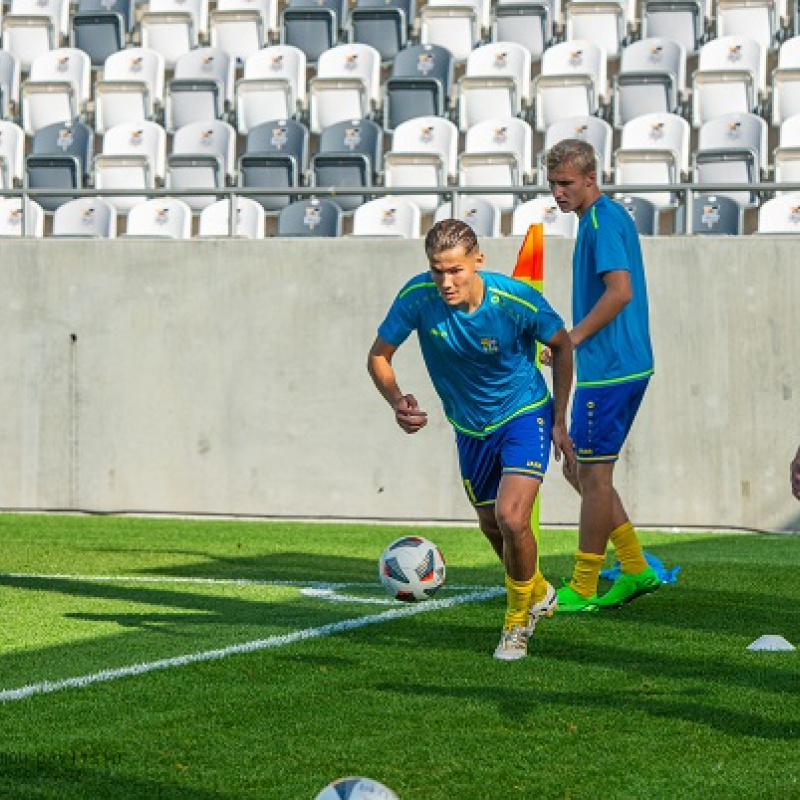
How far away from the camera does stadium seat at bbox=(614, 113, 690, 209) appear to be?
1711cm

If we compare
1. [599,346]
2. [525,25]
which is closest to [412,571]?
[599,346]

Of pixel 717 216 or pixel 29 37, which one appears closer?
pixel 717 216

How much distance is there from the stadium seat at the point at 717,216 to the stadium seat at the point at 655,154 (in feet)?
2.11

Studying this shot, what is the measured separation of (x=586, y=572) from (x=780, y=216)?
7.51m

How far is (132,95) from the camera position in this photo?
66.6 ft

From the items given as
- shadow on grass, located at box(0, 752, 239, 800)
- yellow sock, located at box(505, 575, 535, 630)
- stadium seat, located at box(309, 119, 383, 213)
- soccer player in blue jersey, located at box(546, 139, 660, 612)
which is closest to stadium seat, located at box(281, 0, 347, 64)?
stadium seat, located at box(309, 119, 383, 213)

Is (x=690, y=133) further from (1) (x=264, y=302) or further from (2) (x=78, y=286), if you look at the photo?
(2) (x=78, y=286)

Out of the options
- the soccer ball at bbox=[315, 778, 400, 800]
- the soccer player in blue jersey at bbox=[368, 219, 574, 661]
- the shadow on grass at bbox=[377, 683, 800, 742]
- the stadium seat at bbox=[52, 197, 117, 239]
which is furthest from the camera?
the stadium seat at bbox=[52, 197, 117, 239]

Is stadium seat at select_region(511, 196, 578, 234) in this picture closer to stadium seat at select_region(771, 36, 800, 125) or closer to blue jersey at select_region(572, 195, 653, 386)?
stadium seat at select_region(771, 36, 800, 125)

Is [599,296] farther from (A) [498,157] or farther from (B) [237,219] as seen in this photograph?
(A) [498,157]

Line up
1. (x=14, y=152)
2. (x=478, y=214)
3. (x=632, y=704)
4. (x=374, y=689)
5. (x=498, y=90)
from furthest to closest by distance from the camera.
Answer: (x=14, y=152)
(x=498, y=90)
(x=478, y=214)
(x=374, y=689)
(x=632, y=704)

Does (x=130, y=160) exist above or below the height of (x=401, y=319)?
above

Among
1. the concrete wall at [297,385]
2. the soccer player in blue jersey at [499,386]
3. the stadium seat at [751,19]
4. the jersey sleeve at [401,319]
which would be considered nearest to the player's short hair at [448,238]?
the soccer player in blue jersey at [499,386]

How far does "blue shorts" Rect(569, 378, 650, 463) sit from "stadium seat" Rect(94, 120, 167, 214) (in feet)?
32.5
